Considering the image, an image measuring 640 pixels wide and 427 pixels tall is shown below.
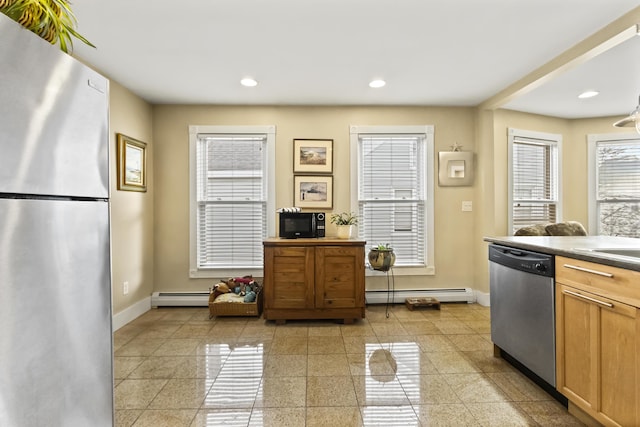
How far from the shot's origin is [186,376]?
2.38 metres

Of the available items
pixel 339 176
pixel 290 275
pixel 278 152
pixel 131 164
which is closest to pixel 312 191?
pixel 339 176

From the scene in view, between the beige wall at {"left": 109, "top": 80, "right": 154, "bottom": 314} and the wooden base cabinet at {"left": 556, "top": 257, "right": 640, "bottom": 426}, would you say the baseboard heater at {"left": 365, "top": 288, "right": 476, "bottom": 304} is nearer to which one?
the wooden base cabinet at {"left": 556, "top": 257, "right": 640, "bottom": 426}

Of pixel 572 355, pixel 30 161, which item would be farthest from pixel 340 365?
pixel 30 161

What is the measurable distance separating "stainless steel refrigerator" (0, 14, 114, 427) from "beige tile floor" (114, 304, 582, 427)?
1.17m

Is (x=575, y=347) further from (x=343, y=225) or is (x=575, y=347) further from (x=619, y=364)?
(x=343, y=225)

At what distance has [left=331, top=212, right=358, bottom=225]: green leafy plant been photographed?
3887mm

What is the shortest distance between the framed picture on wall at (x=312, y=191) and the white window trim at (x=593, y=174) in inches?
145

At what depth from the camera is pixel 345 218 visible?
4.12m

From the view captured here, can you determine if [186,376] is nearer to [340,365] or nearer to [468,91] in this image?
[340,365]

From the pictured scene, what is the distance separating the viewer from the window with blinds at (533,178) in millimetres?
4242

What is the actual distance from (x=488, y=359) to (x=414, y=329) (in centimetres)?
79

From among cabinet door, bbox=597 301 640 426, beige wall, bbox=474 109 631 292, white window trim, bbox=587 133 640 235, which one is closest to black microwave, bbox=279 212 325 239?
beige wall, bbox=474 109 631 292

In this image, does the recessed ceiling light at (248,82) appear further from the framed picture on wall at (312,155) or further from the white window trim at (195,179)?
the framed picture on wall at (312,155)

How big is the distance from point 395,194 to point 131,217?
3.04m
